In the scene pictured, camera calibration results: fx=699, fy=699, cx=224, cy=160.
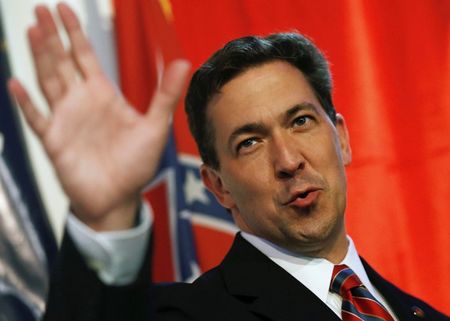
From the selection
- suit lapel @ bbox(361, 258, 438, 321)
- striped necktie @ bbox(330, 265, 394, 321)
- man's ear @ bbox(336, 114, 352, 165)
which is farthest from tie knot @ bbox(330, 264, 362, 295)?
man's ear @ bbox(336, 114, 352, 165)

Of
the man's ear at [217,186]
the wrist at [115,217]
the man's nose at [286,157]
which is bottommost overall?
the man's ear at [217,186]

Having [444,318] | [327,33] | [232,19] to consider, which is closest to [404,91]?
[327,33]

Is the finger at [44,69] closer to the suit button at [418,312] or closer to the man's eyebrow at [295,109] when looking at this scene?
the man's eyebrow at [295,109]

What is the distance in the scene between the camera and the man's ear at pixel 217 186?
1.47 metres

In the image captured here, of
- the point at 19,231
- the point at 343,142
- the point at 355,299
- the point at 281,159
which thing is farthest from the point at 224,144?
the point at 19,231

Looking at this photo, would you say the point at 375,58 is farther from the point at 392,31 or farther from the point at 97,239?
the point at 97,239

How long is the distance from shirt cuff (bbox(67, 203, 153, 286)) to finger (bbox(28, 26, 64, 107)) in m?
0.16

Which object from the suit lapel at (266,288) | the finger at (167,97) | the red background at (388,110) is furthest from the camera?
the red background at (388,110)

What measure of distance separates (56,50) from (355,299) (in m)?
0.71

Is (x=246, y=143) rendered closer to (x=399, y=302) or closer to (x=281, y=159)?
(x=281, y=159)

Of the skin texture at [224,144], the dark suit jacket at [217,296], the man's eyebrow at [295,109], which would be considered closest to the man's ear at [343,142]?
the skin texture at [224,144]

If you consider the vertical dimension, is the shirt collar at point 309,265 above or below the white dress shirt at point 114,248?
below

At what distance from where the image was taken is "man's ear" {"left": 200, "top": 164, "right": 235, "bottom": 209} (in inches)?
57.7

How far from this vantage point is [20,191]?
1866 mm
